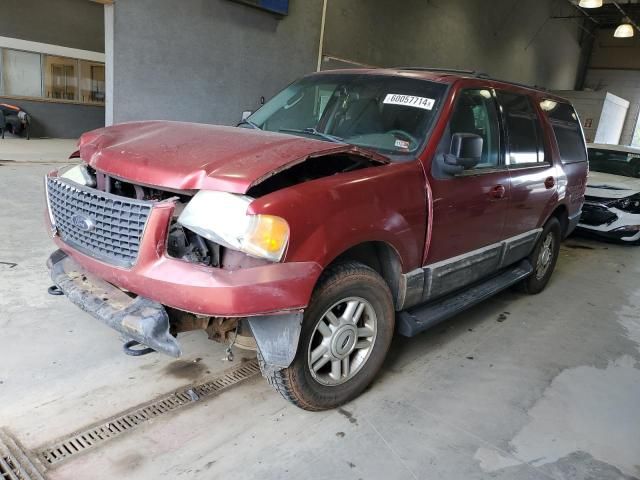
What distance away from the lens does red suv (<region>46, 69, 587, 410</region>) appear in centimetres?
202

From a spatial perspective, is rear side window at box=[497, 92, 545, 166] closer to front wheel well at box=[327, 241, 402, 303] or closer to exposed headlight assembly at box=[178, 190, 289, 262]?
front wheel well at box=[327, 241, 402, 303]

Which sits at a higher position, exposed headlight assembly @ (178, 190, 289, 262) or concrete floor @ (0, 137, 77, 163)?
exposed headlight assembly @ (178, 190, 289, 262)

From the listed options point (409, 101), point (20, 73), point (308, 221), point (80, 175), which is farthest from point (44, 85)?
point (308, 221)

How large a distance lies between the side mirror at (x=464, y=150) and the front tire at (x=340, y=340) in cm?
80

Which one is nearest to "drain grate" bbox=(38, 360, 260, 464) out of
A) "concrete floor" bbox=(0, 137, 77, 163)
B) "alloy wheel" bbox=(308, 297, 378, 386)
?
"alloy wheel" bbox=(308, 297, 378, 386)

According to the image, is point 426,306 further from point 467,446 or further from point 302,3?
point 302,3

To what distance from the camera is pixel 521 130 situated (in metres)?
3.73

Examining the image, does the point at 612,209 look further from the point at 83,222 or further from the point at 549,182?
the point at 83,222

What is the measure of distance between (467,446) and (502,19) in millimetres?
18040

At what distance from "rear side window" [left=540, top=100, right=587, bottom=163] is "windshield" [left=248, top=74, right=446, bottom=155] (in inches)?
66.8

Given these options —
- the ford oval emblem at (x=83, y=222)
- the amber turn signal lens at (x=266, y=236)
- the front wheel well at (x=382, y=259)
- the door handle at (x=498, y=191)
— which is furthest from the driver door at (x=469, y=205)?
the ford oval emblem at (x=83, y=222)

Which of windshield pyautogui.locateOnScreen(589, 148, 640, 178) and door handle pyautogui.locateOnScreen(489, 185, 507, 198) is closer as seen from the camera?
door handle pyautogui.locateOnScreen(489, 185, 507, 198)

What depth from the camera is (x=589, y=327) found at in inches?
159

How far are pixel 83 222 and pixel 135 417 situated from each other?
0.98 meters
